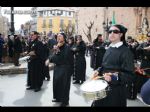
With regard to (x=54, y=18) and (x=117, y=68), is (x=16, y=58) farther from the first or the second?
(x=54, y=18)

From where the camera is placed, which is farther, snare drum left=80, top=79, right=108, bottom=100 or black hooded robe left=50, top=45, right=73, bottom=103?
black hooded robe left=50, top=45, right=73, bottom=103

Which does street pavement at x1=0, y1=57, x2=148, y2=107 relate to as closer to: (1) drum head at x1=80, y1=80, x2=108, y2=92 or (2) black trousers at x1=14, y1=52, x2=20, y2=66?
(2) black trousers at x1=14, y1=52, x2=20, y2=66

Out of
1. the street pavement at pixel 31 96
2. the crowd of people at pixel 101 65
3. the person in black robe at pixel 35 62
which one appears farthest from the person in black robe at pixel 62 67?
the person in black robe at pixel 35 62

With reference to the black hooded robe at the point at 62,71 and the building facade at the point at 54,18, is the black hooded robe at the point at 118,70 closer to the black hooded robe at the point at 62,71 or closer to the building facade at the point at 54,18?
the black hooded robe at the point at 62,71

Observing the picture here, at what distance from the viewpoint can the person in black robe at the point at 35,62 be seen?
10008 mm

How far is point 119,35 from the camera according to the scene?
15.9 ft

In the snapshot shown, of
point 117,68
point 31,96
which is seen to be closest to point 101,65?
point 117,68

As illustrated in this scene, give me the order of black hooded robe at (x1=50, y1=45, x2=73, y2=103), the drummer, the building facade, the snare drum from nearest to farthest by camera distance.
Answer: the snare drum
the drummer
black hooded robe at (x1=50, y1=45, x2=73, y2=103)
the building facade

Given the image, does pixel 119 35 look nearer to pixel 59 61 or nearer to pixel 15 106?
pixel 59 61

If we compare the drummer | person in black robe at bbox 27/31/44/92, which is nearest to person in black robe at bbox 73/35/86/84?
person in black robe at bbox 27/31/44/92

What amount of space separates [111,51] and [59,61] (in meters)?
3.18

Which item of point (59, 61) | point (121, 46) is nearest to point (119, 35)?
point (121, 46)

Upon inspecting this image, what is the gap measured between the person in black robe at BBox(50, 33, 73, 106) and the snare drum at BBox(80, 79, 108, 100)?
11.2ft

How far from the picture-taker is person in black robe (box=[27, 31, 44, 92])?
10.0 m
